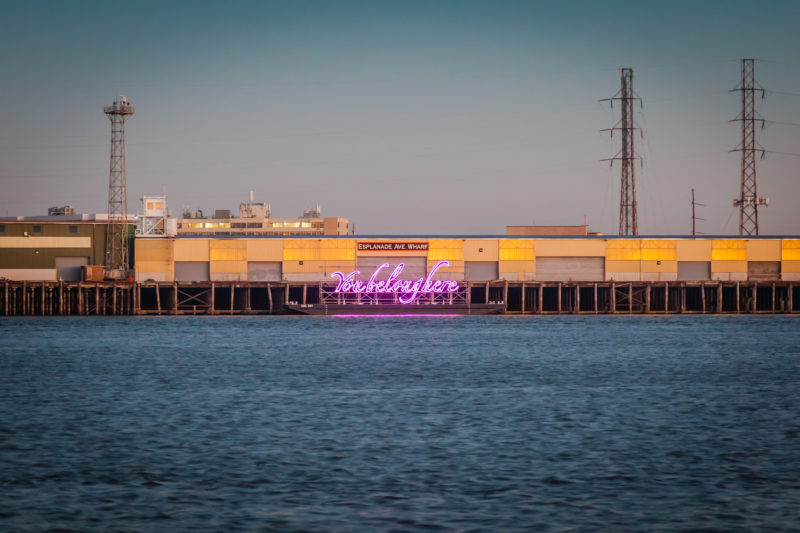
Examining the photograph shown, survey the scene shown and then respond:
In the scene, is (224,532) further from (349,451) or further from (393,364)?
(393,364)

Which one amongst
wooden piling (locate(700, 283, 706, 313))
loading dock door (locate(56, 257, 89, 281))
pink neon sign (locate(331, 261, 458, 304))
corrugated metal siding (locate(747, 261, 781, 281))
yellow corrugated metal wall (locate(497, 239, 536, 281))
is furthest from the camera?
loading dock door (locate(56, 257, 89, 281))

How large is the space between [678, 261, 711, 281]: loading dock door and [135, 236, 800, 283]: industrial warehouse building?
0.41 ft

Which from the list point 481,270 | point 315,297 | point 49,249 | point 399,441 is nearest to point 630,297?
point 481,270

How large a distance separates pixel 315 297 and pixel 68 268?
31812 mm

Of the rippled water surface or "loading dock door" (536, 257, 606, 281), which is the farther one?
"loading dock door" (536, 257, 606, 281)

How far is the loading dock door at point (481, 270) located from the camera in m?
123

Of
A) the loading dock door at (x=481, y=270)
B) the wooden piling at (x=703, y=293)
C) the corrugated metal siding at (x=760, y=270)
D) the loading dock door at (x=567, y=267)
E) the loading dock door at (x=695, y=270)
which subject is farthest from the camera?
the corrugated metal siding at (x=760, y=270)

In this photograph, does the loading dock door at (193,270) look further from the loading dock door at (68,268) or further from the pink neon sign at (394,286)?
the pink neon sign at (394,286)

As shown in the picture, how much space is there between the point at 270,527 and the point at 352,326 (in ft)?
278

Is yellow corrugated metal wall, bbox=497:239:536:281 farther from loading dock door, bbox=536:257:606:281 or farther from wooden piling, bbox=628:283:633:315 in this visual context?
wooden piling, bbox=628:283:633:315

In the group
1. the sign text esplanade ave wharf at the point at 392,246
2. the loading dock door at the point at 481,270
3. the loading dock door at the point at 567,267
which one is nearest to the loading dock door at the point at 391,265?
the sign text esplanade ave wharf at the point at 392,246

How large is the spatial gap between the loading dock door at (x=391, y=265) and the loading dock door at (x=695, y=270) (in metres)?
31.7

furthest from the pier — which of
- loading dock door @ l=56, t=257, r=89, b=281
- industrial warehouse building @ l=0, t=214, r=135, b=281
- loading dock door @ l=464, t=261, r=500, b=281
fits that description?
industrial warehouse building @ l=0, t=214, r=135, b=281

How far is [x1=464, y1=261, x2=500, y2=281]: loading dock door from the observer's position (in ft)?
404
